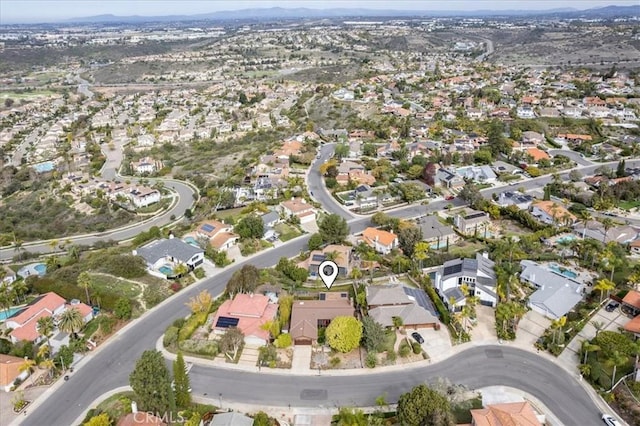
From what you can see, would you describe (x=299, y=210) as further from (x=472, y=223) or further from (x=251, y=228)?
(x=472, y=223)

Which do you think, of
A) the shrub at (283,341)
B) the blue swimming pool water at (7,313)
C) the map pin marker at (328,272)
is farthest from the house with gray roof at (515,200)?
the blue swimming pool water at (7,313)

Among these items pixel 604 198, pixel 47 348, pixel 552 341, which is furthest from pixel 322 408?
pixel 604 198

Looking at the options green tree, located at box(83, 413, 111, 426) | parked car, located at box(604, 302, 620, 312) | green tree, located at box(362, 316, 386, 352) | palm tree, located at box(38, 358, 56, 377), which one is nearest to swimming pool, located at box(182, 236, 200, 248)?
palm tree, located at box(38, 358, 56, 377)

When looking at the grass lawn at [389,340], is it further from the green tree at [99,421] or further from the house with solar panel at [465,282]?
the green tree at [99,421]

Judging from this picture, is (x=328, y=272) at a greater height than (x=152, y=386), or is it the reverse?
(x=152, y=386)

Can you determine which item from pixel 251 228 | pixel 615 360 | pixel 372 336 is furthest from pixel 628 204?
pixel 251 228

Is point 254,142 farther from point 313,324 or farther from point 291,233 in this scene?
point 313,324

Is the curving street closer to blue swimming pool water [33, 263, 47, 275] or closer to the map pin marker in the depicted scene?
the map pin marker
